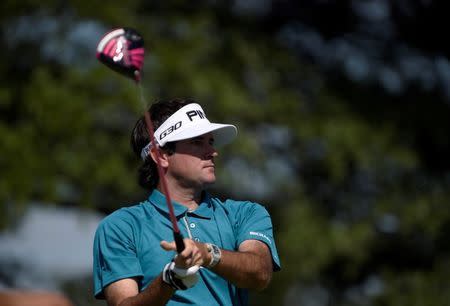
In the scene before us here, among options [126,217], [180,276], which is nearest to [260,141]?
[126,217]

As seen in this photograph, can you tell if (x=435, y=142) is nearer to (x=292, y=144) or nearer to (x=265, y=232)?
(x=292, y=144)

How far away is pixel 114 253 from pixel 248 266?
0.59 meters

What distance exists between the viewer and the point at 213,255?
16.4 ft

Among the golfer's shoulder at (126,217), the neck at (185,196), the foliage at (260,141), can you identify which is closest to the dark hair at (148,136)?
the neck at (185,196)

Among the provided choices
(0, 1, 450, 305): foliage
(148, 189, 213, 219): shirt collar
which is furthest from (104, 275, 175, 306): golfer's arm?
(0, 1, 450, 305): foliage

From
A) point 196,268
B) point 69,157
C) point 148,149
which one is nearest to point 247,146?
point 69,157

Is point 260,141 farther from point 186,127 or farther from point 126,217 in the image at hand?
point 126,217

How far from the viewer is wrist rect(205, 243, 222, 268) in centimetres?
496

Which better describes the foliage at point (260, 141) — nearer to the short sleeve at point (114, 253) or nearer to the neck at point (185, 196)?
the neck at point (185, 196)

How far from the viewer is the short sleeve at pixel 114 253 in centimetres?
529

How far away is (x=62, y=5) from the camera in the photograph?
49.7 feet

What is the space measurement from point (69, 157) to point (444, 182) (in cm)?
532

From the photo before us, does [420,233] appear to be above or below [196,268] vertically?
below

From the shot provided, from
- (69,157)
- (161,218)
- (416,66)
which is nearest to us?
(161,218)
